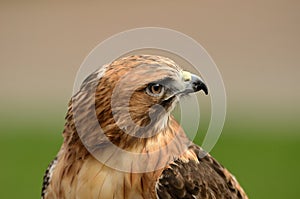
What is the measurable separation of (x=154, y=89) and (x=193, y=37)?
7.15 metres

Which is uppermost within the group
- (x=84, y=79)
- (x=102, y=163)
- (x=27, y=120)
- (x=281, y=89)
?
(x=84, y=79)

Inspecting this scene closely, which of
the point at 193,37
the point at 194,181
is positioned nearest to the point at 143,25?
the point at 193,37

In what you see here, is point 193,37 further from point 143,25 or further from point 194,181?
point 194,181

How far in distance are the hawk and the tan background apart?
5.48 metres

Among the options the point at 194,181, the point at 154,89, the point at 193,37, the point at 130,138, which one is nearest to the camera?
the point at 154,89

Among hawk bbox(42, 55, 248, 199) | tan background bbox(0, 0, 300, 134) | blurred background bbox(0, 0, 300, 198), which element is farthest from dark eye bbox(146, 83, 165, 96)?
tan background bbox(0, 0, 300, 134)

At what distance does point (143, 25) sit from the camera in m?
9.65

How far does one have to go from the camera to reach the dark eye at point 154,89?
2490mm

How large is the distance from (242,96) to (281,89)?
615 mm

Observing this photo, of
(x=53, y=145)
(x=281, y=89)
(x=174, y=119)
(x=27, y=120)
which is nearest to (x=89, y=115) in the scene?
(x=174, y=119)

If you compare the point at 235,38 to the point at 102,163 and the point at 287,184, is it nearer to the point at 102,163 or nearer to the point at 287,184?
the point at 287,184

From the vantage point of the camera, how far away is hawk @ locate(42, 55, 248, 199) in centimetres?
252

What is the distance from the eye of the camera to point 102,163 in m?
2.64

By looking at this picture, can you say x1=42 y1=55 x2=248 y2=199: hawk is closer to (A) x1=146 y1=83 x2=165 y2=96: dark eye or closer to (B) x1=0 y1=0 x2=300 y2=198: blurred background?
(A) x1=146 y1=83 x2=165 y2=96: dark eye
